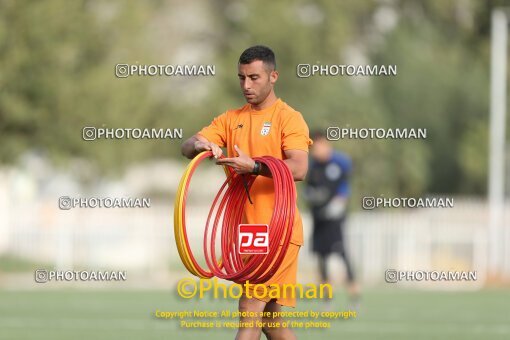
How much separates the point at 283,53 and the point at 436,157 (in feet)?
23.8

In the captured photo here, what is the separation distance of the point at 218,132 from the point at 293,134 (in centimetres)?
64

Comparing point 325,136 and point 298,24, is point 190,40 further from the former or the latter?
point 325,136

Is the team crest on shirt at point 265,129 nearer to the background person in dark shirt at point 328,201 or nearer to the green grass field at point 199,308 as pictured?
the green grass field at point 199,308

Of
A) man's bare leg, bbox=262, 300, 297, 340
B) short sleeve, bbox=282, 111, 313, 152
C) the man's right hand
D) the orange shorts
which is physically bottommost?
man's bare leg, bbox=262, 300, 297, 340

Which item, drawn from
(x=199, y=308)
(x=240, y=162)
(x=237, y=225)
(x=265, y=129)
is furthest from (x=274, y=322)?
(x=199, y=308)

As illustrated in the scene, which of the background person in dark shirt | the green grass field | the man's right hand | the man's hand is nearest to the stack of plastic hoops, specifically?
the man's right hand

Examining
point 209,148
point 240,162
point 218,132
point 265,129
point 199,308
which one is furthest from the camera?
point 199,308

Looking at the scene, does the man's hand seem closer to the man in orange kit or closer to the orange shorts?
the man in orange kit

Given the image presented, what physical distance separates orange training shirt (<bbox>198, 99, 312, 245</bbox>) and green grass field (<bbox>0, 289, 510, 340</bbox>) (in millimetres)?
5263

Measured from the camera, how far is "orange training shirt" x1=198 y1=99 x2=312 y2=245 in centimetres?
920

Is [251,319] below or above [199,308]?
above

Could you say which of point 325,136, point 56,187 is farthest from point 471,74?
point 325,136

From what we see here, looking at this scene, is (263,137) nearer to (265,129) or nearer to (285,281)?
(265,129)

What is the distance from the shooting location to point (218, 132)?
31.2 feet
